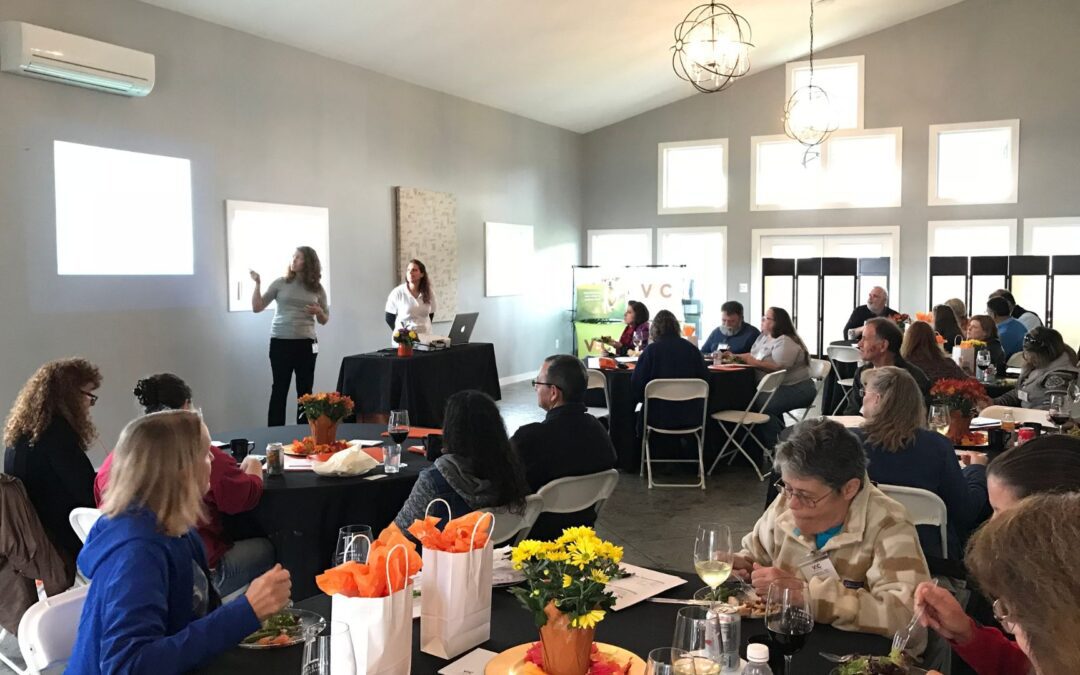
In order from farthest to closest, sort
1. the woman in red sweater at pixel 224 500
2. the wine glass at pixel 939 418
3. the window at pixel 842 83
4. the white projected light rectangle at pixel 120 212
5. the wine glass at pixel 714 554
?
the window at pixel 842 83
the white projected light rectangle at pixel 120 212
the wine glass at pixel 939 418
the woman in red sweater at pixel 224 500
the wine glass at pixel 714 554

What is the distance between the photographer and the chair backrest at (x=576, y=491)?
3.24 metres

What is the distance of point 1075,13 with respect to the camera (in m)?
11.3

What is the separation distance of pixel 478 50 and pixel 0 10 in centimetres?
492

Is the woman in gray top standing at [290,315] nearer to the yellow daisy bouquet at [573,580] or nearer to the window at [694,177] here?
the yellow daisy bouquet at [573,580]

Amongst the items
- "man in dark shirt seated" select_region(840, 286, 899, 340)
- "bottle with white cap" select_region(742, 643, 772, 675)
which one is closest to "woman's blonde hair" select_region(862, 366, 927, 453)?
"bottle with white cap" select_region(742, 643, 772, 675)

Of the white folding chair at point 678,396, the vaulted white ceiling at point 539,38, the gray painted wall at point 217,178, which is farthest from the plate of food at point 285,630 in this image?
the vaulted white ceiling at point 539,38

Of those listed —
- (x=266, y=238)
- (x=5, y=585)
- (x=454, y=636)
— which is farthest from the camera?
(x=266, y=238)

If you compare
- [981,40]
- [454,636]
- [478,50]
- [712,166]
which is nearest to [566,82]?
[478,50]

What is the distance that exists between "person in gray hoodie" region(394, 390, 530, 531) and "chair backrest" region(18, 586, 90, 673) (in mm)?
1064

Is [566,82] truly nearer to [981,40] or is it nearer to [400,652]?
[981,40]

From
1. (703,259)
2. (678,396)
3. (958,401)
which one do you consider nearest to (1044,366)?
(958,401)

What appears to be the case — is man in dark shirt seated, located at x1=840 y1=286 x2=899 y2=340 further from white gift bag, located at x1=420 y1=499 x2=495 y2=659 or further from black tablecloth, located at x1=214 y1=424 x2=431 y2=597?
white gift bag, located at x1=420 y1=499 x2=495 y2=659

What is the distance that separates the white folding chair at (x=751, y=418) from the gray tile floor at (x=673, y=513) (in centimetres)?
17

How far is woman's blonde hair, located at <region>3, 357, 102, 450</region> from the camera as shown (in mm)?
3465
